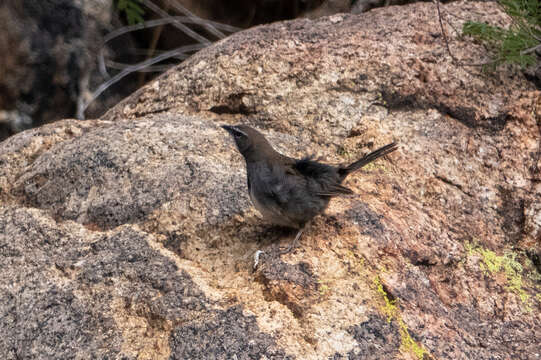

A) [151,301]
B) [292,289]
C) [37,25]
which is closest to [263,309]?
[292,289]

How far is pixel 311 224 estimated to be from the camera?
3.40 m

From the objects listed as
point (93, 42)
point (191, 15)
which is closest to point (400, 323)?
point (191, 15)

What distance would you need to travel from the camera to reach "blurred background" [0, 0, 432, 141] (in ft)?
23.0

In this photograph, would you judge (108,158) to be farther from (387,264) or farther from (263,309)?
(387,264)

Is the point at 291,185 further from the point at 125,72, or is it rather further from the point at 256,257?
the point at 125,72

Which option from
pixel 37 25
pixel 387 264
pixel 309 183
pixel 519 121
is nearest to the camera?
pixel 387 264

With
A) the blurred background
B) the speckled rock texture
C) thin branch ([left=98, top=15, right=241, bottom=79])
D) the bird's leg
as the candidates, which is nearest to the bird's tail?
the speckled rock texture

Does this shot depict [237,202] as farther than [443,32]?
No

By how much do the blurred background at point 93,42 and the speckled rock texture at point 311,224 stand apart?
2450 mm

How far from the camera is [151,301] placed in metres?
2.81

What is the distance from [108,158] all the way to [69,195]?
34 centimetres

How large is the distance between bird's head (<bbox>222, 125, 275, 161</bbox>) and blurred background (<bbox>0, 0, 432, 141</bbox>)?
3459mm

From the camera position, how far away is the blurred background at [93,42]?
7020 millimetres

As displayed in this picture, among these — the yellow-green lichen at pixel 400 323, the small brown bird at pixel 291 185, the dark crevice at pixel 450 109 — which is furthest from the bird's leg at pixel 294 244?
the dark crevice at pixel 450 109
